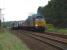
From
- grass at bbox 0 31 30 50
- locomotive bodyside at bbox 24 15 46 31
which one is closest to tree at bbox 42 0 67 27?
locomotive bodyside at bbox 24 15 46 31

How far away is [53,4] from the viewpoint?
75438 millimetres

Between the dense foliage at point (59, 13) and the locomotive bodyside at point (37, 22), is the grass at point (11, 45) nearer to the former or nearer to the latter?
the locomotive bodyside at point (37, 22)

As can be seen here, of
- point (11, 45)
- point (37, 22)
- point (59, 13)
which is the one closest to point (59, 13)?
point (59, 13)

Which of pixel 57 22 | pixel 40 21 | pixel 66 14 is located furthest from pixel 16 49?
pixel 57 22

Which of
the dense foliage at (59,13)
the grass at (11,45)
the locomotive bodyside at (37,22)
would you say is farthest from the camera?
the dense foliage at (59,13)

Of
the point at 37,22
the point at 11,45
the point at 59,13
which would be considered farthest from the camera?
the point at 59,13

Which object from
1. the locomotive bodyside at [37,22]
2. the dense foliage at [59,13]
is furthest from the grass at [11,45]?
the dense foliage at [59,13]

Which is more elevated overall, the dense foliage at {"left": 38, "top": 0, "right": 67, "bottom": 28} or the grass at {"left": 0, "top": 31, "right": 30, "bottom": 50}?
the dense foliage at {"left": 38, "top": 0, "right": 67, "bottom": 28}

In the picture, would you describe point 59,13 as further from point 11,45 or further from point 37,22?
point 11,45

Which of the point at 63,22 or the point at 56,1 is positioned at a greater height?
the point at 56,1

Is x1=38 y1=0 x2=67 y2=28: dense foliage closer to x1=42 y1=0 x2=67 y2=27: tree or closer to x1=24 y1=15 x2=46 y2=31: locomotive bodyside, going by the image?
x1=42 y1=0 x2=67 y2=27: tree

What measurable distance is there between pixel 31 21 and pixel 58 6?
68.5ft

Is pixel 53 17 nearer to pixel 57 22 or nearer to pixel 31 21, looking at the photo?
pixel 57 22

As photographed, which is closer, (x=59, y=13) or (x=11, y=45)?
(x=11, y=45)
